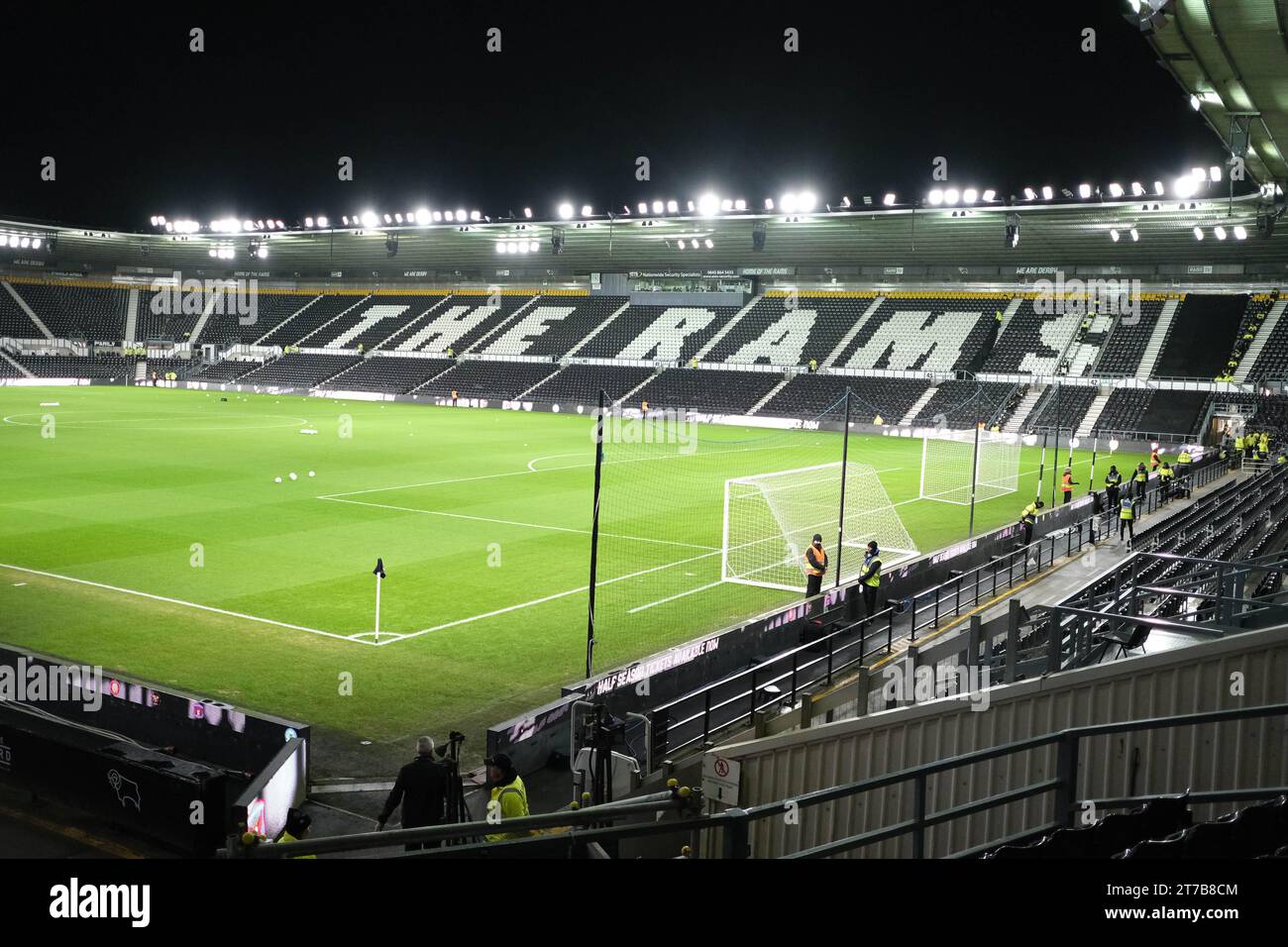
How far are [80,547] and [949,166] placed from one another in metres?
39.3

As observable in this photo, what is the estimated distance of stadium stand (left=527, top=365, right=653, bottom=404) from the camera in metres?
63.9

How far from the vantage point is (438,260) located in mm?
78125

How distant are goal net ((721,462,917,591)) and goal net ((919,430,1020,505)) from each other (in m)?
2.70

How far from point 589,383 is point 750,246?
1273 centimetres

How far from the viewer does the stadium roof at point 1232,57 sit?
1207cm

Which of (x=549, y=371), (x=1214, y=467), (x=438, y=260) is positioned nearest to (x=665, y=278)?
(x=549, y=371)

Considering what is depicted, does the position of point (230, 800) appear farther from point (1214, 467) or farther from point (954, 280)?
point (954, 280)

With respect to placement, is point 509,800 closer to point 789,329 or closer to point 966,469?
point 966,469

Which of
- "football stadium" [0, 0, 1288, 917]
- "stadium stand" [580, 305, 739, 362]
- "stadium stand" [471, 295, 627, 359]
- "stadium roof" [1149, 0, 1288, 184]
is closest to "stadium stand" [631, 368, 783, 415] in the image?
"football stadium" [0, 0, 1288, 917]

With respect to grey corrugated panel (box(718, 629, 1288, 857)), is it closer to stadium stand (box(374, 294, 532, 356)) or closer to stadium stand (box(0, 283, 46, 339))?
stadium stand (box(374, 294, 532, 356))

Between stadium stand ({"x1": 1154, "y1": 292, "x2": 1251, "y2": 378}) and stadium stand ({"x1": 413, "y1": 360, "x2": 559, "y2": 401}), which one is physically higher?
stadium stand ({"x1": 1154, "y1": 292, "x2": 1251, "y2": 378})

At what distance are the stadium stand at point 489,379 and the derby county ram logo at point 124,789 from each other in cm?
5678

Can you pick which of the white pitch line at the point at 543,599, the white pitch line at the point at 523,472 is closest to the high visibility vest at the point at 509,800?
the white pitch line at the point at 543,599

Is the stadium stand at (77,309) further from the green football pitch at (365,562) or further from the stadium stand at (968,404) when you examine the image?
the stadium stand at (968,404)
